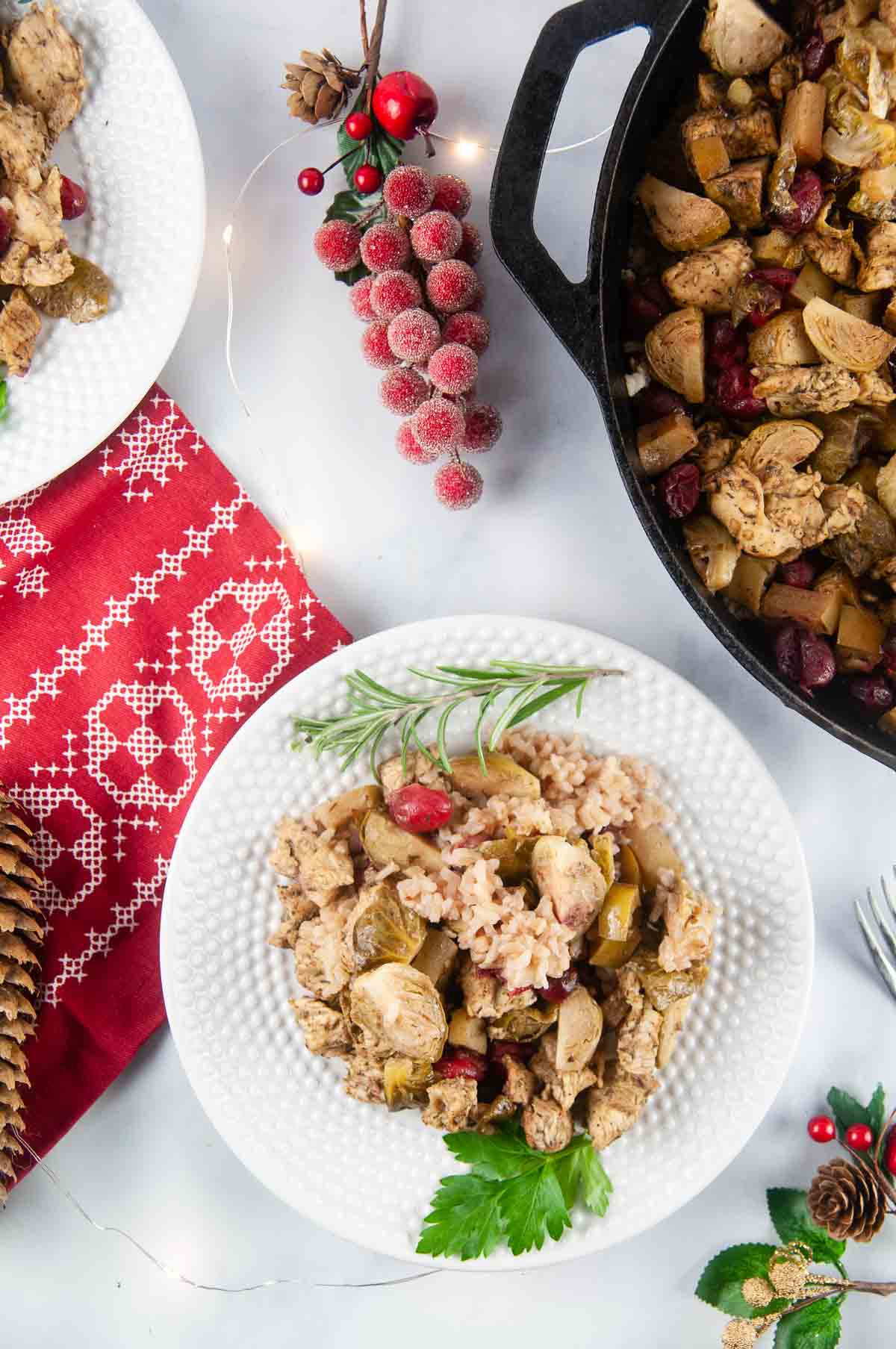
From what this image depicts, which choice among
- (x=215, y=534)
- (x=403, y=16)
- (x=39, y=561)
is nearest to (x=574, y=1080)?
(x=215, y=534)

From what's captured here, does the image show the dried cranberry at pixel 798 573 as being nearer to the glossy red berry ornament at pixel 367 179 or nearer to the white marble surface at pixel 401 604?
the white marble surface at pixel 401 604

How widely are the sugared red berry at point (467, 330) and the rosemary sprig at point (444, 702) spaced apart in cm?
43

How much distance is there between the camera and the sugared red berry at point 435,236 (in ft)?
4.32

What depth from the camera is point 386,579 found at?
1.56m

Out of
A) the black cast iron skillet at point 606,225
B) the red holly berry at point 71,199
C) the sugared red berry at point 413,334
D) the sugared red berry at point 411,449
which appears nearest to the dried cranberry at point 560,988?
the black cast iron skillet at point 606,225

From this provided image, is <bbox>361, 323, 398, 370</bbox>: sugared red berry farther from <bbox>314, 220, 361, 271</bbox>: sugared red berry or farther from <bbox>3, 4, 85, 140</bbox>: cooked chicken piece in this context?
<bbox>3, 4, 85, 140</bbox>: cooked chicken piece

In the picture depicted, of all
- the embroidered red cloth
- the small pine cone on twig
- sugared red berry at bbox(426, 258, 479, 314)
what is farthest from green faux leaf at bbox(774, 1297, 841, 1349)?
sugared red berry at bbox(426, 258, 479, 314)

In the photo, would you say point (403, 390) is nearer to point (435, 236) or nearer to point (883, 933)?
point (435, 236)

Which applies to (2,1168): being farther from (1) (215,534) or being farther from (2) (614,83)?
(2) (614,83)

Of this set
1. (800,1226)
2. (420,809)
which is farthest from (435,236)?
(800,1226)

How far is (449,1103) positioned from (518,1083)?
10cm

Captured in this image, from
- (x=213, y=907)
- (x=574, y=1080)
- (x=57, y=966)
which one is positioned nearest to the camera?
(x=574, y=1080)

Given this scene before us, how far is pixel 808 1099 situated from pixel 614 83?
4.91ft

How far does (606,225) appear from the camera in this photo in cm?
114
